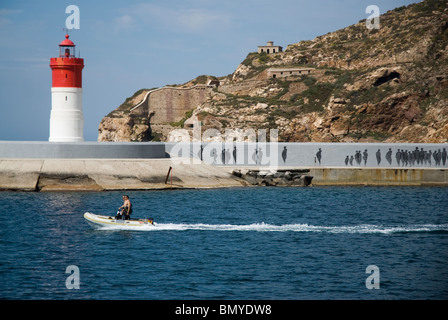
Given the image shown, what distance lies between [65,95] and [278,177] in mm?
19746

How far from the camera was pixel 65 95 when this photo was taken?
5206cm

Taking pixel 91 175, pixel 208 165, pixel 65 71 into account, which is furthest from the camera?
pixel 208 165

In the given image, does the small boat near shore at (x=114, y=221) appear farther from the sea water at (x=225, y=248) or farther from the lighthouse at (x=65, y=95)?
the lighthouse at (x=65, y=95)

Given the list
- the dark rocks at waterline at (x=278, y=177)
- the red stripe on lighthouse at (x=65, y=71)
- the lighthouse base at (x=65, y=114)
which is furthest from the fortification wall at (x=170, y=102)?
the red stripe on lighthouse at (x=65, y=71)

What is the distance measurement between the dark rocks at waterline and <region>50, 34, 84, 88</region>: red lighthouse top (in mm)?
15970

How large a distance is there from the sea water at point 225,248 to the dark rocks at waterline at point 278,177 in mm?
8231

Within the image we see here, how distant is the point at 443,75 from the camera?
284ft

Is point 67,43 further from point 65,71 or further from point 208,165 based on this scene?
point 208,165

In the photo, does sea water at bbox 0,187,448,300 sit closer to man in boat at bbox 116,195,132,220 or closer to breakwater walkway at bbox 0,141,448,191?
man in boat at bbox 116,195,132,220

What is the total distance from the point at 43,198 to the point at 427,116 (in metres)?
51.8

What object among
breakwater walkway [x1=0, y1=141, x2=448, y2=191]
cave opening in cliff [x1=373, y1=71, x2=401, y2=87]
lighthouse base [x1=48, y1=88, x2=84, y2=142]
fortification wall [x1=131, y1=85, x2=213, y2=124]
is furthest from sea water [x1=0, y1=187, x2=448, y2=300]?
fortification wall [x1=131, y1=85, x2=213, y2=124]

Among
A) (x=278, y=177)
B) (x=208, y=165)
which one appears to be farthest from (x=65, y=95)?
(x=278, y=177)

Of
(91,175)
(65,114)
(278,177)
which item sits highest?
(65,114)

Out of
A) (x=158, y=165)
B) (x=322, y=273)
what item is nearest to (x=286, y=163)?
(x=158, y=165)
